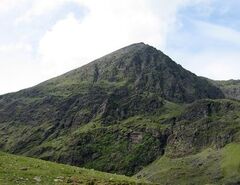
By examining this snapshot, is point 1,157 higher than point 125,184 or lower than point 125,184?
higher

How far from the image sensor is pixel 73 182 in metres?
36.3

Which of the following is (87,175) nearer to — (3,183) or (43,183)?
(43,183)

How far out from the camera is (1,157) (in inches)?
1665

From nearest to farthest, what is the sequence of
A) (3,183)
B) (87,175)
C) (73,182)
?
1. (3,183)
2. (73,182)
3. (87,175)

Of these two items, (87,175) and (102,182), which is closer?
(102,182)

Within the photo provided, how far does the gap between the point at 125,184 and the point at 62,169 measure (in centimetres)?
607

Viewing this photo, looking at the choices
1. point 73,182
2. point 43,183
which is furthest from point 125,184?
point 43,183

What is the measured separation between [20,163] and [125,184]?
929 cm

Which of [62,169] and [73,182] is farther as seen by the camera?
[62,169]

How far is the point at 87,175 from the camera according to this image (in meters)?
40.2

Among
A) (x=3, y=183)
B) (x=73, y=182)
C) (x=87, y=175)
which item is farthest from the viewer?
(x=87, y=175)

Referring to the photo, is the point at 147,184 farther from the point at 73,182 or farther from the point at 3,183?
the point at 3,183

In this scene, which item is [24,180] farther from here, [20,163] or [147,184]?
[147,184]

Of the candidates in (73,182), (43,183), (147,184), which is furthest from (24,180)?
(147,184)
